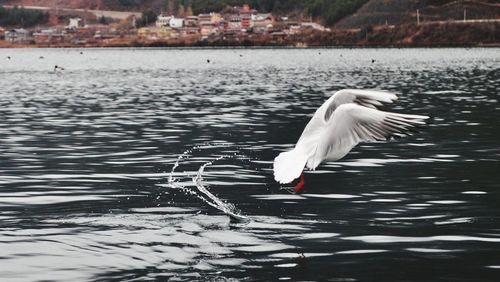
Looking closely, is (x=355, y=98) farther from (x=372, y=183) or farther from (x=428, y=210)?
(x=372, y=183)

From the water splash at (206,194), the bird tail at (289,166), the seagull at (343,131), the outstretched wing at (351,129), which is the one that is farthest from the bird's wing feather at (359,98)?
the water splash at (206,194)

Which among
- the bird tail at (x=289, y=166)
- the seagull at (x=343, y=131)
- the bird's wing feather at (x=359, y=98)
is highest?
the bird's wing feather at (x=359, y=98)

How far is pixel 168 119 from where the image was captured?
41.4 metres

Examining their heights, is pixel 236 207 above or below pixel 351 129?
below

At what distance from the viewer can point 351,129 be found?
12.9 meters

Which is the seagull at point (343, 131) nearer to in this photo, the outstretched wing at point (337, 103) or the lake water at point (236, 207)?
the outstretched wing at point (337, 103)

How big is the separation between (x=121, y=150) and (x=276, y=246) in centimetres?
1516

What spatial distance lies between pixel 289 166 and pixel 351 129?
109 cm

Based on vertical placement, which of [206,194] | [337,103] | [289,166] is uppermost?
[337,103]

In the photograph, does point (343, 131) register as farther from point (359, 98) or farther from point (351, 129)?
point (359, 98)

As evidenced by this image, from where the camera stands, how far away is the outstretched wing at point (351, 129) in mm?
12734

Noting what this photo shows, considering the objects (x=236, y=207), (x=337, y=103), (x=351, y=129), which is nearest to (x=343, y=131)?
(x=351, y=129)

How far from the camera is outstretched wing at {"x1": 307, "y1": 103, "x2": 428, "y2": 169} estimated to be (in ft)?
41.8

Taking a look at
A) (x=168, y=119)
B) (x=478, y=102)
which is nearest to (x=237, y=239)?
(x=168, y=119)
